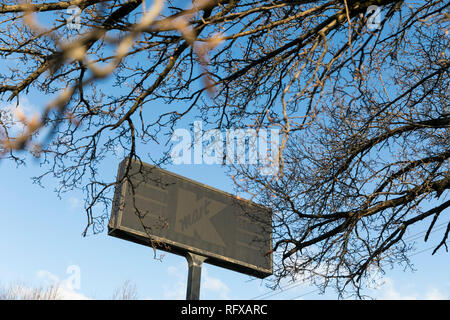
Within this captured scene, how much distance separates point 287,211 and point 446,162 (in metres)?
2.23

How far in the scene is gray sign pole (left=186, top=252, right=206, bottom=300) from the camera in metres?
9.54

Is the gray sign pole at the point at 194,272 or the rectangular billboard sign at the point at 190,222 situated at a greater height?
the rectangular billboard sign at the point at 190,222

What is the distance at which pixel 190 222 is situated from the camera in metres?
10.3

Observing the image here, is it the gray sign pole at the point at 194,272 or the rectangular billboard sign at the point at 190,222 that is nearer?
the rectangular billboard sign at the point at 190,222

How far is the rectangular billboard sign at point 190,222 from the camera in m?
9.02

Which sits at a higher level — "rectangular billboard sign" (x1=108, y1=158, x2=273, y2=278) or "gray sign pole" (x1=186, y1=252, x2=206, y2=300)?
"rectangular billboard sign" (x1=108, y1=158, x2=273, y2=278)

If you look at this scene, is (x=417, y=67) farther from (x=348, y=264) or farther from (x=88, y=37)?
(x=88, y=37)

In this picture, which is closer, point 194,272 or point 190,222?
point 194,272

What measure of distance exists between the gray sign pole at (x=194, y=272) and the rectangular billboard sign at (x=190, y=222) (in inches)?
5.8

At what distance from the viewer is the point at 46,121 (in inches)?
181

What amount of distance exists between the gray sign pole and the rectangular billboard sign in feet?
0.48

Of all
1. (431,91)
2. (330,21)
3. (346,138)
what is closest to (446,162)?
(431,91)

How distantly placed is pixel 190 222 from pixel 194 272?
1127 millimetres

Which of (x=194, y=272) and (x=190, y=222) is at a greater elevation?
(x=190, y=222)
